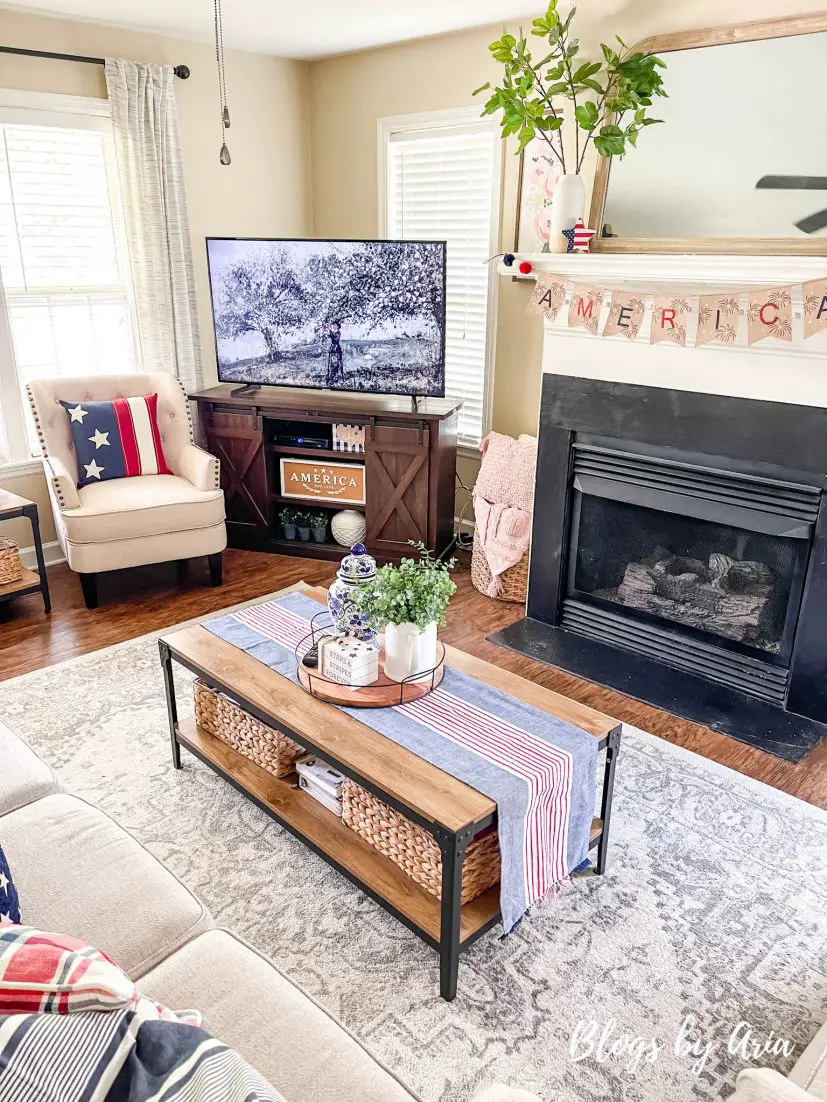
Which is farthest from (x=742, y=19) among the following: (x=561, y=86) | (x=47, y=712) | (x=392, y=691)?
(x=47, y=712)

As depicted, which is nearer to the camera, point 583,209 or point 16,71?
point 583,209

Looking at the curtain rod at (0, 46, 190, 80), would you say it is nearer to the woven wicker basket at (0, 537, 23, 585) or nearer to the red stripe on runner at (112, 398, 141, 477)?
the red stripe on runner at (112, 398, 141, 477)

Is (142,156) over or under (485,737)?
over

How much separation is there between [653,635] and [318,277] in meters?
2.37

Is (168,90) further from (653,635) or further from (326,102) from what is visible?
(653,635)

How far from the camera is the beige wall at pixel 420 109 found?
3.87 m

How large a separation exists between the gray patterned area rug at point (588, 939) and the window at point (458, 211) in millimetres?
2372

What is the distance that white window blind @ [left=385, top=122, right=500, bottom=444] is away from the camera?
4.07 meters

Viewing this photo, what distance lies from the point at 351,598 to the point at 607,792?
0.84 meters

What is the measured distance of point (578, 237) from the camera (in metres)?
3.15

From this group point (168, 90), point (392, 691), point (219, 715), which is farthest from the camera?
point (168, 90)

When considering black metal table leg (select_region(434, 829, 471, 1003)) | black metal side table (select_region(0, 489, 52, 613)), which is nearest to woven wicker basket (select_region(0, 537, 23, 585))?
black metal side table (select_region(0, 489, 52, 613))

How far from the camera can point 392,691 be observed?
7.00 ft

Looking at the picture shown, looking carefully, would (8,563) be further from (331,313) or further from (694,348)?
(694,348)
